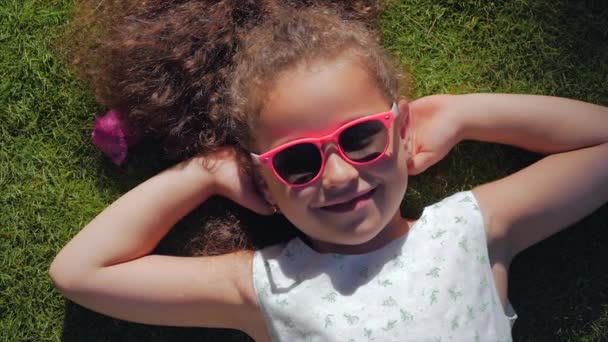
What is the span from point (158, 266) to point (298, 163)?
71 cm

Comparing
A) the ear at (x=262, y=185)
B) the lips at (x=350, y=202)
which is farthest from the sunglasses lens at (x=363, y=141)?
the ear at (x=262, y=185)

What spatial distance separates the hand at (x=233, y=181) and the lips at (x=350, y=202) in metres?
0.36

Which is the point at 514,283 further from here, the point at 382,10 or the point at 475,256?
the point at 382,10

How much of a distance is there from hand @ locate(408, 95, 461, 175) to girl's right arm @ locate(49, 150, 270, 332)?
1.92ft

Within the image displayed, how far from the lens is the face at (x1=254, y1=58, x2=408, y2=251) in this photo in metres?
2.29

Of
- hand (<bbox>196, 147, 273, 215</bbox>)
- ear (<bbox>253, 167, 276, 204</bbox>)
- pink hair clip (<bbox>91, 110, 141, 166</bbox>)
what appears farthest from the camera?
pink hair clip (<bbox>91, 110, 141, 166</bbox>)

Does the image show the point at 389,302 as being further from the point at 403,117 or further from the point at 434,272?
the point at 403,117

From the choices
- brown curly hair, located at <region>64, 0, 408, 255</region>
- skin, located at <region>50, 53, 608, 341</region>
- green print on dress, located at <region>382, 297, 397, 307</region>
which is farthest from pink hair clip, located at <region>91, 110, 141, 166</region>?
green print on dress, located at <region>382, 297, 397, 307</region>

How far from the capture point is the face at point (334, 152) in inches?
90.0

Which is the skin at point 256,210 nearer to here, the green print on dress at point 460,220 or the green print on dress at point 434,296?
the green print on dress at point 460,220

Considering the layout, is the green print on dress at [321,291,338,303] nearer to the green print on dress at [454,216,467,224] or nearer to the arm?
the green print on dress at [454,216,467,224]

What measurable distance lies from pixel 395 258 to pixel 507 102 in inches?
26.9

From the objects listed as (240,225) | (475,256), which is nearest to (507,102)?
(475,256)

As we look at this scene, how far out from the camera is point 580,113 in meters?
2.63
